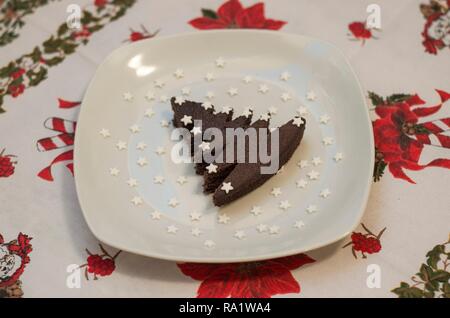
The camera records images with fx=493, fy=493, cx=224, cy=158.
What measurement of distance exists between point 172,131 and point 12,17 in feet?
2.94

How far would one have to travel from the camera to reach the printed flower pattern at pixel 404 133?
4.77 feet

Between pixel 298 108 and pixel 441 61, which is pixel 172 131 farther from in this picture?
pixel 441 61

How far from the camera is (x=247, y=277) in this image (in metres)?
1.27

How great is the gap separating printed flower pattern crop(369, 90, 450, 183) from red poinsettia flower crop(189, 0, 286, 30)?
1.62 feet

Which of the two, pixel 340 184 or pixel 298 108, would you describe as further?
pixel 298 108

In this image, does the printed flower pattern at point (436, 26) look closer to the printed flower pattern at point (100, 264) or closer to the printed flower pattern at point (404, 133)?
the printed flower pattern at point (404, 133)

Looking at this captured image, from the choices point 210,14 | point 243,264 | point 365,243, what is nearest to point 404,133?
point 365,243

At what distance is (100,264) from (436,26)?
1423mm

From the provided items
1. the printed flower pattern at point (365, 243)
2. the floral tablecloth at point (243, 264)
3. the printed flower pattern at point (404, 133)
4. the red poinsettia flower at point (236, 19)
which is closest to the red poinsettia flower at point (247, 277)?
the floral tablecloth at point (243, 264)

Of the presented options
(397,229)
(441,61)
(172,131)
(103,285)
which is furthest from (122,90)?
(441,61)

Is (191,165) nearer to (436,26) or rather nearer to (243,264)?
(243,264)

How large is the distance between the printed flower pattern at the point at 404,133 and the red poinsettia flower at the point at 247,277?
0.39 metres

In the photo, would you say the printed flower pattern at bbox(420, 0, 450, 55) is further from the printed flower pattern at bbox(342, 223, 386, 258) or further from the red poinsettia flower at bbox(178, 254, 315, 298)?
the red poinsettia flower at bbox(178, 254, 315, 298)

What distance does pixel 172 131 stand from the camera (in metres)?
1.53
